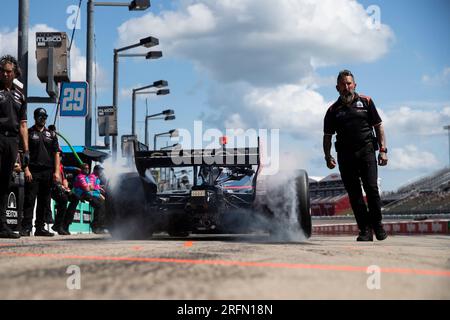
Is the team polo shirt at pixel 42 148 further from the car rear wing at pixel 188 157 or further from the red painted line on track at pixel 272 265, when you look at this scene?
the red painted line on track at pixel 272 265

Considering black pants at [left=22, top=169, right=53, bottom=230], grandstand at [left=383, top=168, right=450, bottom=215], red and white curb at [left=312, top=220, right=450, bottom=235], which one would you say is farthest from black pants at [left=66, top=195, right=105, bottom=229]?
grandstand at [left=383, top=168, right=450, bottom=215]

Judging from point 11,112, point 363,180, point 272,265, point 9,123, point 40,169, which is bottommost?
point 272,265

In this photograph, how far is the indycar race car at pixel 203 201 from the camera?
7699mm

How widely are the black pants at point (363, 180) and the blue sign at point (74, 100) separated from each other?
853 cm

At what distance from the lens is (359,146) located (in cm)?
692

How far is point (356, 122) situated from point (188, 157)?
2.38 m

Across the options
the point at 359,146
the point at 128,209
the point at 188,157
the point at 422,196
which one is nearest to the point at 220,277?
the point at 359,146

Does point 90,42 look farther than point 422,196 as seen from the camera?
No

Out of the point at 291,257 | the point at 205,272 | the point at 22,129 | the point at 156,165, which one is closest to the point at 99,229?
the point at 156,165

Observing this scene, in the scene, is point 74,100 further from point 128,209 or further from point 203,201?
point 203,201

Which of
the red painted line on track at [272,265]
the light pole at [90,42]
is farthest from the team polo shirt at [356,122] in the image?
the light pole at [90,42]
